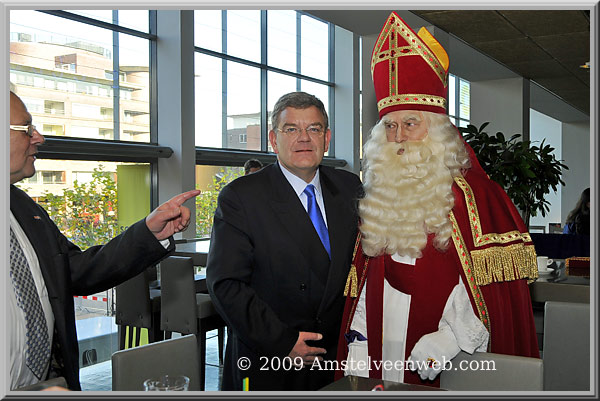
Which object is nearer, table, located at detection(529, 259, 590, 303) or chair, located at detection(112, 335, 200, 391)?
chair, located at detection(112, 335, 200, 391)

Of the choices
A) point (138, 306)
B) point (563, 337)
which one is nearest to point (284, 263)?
point (563, 337)

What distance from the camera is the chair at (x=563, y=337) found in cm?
204

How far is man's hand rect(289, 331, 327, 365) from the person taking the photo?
6.13ft

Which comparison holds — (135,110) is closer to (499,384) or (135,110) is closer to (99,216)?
(99,216)

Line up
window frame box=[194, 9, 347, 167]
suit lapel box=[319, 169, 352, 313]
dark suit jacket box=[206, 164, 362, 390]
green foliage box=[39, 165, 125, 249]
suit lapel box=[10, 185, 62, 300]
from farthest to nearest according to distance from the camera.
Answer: window frame box=[194, 9, 347, 167] → green foliage box=[39, 165, 125, 249] → suit lapel box=[319, 169, 352, 313] → dark suit jacket box=[206, 164, 362, 390] → suit lapel box=[10, 185, 62, 300]

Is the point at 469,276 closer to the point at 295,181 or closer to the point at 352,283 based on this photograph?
the point at 352,283

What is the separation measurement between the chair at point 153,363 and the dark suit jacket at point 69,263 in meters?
0.13

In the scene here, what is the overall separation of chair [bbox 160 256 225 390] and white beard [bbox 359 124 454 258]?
176 cm

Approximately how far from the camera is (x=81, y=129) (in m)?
5.98

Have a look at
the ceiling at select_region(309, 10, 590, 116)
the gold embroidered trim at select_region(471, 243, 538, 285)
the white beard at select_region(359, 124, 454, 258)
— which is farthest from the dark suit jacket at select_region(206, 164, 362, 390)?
the ceiling at select_region(309, 10, 590, 116)

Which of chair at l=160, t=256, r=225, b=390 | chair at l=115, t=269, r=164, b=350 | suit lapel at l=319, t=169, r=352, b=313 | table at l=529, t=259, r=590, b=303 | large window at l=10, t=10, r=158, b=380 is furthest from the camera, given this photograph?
large window at l=10, t=10, r=158, b=380

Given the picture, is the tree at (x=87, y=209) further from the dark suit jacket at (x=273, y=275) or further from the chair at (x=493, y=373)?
the chair at (x=493, y=373)

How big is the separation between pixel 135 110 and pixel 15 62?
1.52 m

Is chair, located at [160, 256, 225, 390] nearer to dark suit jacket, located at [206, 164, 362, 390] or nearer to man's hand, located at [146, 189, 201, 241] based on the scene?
dark suit jacket, located at [206, 164, 362, 390]
